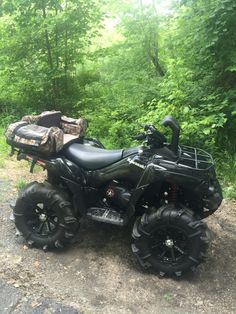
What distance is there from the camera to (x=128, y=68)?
8.86m

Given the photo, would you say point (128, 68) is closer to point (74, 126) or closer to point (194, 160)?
point (74, 126)

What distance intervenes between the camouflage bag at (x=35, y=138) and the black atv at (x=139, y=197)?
0.48 feet

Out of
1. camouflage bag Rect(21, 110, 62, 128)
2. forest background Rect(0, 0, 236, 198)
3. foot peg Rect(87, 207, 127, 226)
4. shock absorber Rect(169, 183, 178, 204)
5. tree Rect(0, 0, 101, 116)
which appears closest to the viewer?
shock absorber Rect(169, 183, 178, 204)

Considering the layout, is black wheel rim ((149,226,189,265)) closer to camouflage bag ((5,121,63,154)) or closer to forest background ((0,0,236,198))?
camouflage bag ((5,121,63,154))

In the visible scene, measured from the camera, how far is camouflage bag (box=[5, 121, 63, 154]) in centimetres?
383

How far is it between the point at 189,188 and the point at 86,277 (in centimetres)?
132

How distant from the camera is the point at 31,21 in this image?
7.37 metres

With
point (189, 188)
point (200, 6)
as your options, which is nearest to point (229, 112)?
point (200, 6)

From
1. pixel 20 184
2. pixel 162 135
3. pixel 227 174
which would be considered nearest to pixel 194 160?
pixel 162 135

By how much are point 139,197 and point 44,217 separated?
1073 mm

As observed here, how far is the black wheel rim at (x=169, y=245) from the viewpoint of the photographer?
365cm

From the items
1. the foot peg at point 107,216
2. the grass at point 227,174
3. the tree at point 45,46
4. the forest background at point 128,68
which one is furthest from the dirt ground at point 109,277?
the tree at point 45,46

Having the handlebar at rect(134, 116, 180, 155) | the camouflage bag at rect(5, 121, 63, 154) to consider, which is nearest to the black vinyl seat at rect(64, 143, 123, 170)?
the camouflage bag at rect(5, 121, 63, 154)

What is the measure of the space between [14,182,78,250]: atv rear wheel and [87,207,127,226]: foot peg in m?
0.20
